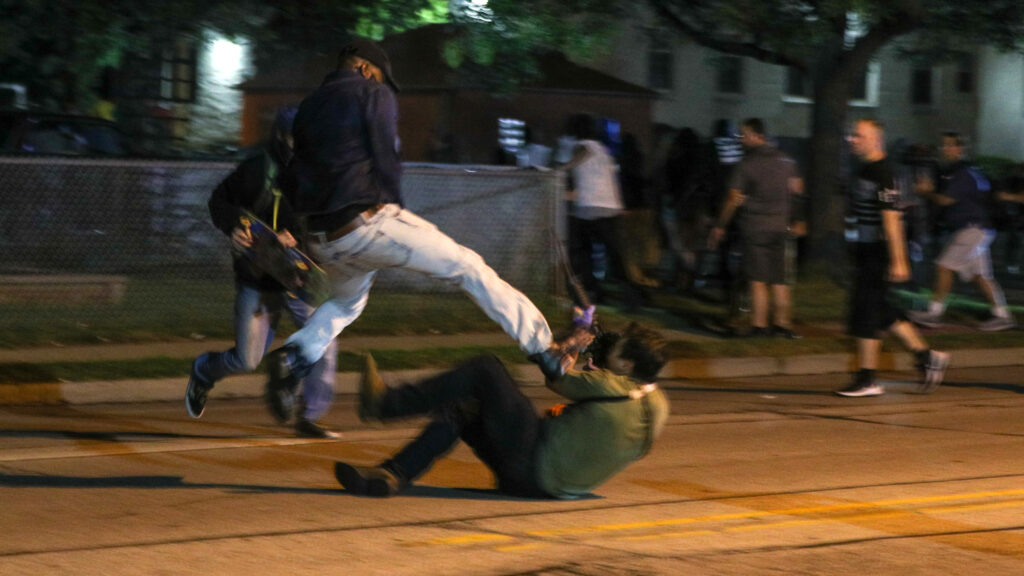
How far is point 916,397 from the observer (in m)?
11.2

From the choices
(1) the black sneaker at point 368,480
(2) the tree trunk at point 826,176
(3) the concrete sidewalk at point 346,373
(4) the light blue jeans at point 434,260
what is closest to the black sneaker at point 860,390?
(3) the concrete sidewalk at point 346,373

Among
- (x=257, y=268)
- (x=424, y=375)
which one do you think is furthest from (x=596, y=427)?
(x=424, y=375)

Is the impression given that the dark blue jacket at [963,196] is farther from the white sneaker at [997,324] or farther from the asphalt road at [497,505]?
the asphalt road at [497,505]

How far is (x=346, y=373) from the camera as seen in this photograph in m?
11.3

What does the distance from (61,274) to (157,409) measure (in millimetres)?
3501

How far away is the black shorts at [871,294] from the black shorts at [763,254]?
8.23 ft

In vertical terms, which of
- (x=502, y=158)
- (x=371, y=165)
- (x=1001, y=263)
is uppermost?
(x=371, y=165)

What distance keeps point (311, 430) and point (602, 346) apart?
2.58 m

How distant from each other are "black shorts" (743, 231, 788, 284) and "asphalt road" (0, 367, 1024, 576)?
3.87 metres

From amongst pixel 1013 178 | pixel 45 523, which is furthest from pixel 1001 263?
pixel 45 523

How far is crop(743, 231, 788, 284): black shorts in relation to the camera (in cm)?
1350

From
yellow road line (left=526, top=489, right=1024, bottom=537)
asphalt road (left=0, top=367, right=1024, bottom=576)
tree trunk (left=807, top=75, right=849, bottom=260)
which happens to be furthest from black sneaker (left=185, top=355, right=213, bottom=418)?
tree trunk (left=807, top=75, right=849, bottom=260)

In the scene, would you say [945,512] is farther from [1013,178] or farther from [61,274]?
[1013,178]

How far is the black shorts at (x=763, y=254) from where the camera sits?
13.5 m
